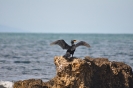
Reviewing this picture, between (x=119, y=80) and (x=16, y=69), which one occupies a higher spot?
(x=119, y=80)

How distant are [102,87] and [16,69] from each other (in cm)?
1472

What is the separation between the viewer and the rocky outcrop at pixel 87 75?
11625 millimetres

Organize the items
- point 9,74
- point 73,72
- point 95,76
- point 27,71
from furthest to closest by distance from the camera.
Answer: point 27,71, point 9,74, point 95,76, point 73,72

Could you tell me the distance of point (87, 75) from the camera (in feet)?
39.5

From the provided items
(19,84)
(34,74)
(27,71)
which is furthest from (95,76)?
(27,71)

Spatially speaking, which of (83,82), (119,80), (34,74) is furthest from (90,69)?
(34,74)

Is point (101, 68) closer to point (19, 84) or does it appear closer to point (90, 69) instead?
point (90, 69)

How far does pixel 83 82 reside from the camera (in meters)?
11.7

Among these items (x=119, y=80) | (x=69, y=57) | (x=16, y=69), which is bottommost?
(x=16, y=69)

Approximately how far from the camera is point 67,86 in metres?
11.7

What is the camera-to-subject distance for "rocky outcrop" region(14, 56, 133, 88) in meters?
11.6

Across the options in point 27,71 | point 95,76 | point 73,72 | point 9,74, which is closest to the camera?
point 73,72

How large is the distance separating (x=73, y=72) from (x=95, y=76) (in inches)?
56.0

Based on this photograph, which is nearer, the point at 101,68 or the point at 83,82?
the point at 83,82
